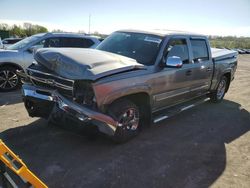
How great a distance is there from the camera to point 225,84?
27.8 ft

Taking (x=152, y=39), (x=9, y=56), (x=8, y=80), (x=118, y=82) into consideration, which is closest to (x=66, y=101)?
(x=118, y=82)

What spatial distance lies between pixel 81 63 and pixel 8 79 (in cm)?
489

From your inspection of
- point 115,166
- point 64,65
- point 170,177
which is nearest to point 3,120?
point 64,65

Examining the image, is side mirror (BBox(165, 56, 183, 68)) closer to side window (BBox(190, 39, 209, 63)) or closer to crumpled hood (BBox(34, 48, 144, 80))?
crumpled hood (BBox(34, 48, 144, 80))

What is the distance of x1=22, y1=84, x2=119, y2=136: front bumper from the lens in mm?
3871

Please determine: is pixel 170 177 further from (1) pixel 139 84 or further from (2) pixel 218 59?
(2) pixel 218 59

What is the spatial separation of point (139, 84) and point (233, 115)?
3.63 metres

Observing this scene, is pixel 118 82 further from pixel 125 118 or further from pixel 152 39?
pixel 152 39

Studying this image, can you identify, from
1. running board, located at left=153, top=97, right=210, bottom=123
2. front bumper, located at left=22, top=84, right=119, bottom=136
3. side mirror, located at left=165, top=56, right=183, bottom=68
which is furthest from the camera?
running board, located at left=153, top=97, right=210, bottom=123

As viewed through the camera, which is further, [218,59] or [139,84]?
[218,59]

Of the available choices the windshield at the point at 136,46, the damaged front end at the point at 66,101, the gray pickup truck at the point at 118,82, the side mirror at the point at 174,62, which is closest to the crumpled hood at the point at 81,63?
the gray pickup truck at the point at 118,82

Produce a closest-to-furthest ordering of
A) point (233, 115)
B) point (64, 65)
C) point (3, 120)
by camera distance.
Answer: point (64, 65) → point (3, 120) → point (233, 115)

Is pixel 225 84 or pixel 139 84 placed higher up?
pixel 139 84

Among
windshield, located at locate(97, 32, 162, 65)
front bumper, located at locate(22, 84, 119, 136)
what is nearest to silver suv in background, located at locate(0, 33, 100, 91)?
windshield, located at locate(97, 32, 162, 65)
